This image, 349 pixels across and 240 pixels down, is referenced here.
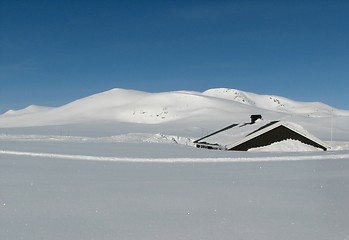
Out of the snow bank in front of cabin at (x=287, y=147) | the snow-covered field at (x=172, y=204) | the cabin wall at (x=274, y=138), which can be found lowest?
the snow-covered field at (x=172, y=204)

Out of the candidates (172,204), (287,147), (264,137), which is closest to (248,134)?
(264,137)

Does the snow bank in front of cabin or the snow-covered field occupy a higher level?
the snow bank in front of cabin

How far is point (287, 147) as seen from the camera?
30.7 metres

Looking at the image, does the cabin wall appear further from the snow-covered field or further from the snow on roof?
the snow-covered field

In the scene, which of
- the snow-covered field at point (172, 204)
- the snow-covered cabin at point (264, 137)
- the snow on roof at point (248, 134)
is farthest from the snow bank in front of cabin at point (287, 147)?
the snow-covered field at point (172, 204)

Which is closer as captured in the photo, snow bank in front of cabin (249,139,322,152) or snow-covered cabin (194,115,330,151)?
snow-covered cabin (194,115,330,151)

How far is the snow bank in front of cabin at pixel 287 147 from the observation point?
30.2 meters

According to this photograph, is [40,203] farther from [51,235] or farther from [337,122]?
[337,122]

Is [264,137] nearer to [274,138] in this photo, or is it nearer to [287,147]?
[274,138]

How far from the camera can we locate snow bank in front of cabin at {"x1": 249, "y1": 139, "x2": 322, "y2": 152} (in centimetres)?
3017

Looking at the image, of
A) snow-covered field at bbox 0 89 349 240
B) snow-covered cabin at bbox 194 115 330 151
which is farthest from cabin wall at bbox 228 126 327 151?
snow-covered field at bbox 0 89 349 240

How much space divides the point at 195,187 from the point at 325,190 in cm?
290

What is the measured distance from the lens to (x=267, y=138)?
100 ft

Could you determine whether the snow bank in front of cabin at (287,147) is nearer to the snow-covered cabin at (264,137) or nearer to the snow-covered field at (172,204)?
the snow-covered cabin at (264,137)
